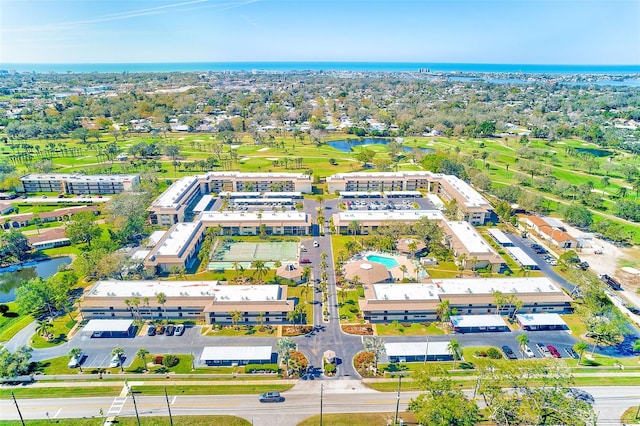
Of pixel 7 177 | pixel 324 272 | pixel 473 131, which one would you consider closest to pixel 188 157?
pixel 7 177

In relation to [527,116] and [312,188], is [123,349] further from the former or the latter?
[527,116]

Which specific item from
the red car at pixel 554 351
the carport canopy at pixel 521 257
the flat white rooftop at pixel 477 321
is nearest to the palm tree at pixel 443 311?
the flat white rooftop at pixel 477 321

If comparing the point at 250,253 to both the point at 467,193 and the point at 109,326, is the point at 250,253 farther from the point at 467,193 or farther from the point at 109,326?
the point at 467,193

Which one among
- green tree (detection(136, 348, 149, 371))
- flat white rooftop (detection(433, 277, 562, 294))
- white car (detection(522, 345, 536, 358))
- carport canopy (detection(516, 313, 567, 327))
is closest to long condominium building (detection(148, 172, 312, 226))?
flat white rooftop (detection(433, 277, 562, 294))

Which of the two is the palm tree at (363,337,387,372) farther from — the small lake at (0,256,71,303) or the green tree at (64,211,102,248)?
the green tree at (64,211,102,248)

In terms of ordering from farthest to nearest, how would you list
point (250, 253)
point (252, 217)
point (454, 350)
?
point (252, 217), point (250, 253), point (454, 350)

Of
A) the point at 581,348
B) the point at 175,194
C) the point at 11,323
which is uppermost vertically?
the point at 175,194

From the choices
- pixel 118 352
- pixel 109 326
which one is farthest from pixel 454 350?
pixel 109 326
